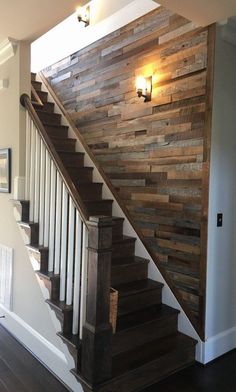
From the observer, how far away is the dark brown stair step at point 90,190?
11.8 ft

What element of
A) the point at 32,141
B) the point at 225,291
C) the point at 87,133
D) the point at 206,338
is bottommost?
the point at 206,338

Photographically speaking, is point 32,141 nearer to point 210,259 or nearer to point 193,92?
point 193,92

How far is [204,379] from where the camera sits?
2408 mm

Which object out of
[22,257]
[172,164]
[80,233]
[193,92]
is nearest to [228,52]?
A: [193,92]

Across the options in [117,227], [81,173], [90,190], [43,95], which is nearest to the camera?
[117,227]

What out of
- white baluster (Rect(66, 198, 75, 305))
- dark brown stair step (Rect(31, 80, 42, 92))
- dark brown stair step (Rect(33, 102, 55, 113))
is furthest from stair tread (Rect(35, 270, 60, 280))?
dark brown stair step (Rect(31, 80, 42, 92))

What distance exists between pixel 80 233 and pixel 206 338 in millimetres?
1378

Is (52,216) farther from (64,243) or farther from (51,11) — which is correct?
(51,11)

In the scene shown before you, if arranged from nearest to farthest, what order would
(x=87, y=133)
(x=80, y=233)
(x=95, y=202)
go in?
(x=80, y=233) < (x=95, y=202) < (x=87, y=133)

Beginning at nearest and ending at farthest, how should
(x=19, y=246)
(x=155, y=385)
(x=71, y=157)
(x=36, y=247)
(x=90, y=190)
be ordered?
(x=155, y=385), (x=36, y=247), (x=19, y=246), (x=90, y=190), (x=71, y=157)

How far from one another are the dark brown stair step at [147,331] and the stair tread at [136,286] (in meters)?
0.20

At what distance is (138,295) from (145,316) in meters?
0.18

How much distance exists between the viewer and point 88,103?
397 centimetres

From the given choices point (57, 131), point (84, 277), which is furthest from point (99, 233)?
point (57, 131)
